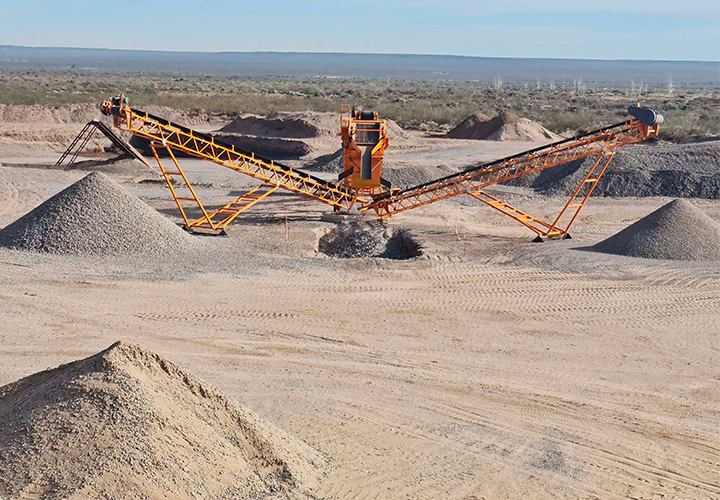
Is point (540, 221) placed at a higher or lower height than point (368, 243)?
higher

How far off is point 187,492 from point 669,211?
46.7ft

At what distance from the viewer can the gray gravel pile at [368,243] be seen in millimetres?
19234

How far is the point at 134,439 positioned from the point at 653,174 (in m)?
23.2

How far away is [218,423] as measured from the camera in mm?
7562

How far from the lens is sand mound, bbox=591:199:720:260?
17.7m

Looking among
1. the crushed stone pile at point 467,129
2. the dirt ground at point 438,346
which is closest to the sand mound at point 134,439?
the dirt ground at point 438,346

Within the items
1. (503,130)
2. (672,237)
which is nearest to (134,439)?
(672,237)

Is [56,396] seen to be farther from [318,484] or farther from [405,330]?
[405,330]

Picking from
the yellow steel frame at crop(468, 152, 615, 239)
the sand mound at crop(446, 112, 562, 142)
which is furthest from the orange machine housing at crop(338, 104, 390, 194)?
the sand mound at crop(446, 112, 562, 142)

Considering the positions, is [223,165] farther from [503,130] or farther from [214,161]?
[503,130]

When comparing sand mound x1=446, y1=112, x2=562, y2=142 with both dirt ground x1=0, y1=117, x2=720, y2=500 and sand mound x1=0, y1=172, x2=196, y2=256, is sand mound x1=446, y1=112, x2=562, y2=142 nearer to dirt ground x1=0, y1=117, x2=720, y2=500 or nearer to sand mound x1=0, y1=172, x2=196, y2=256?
dirt ground x1=0, y1=117, x2=720, y2=500

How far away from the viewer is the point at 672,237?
1788cm

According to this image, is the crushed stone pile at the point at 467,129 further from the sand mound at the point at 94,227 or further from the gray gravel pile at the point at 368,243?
the sand mound at the point at 94,227

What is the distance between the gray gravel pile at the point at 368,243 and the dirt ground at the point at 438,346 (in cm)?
35
